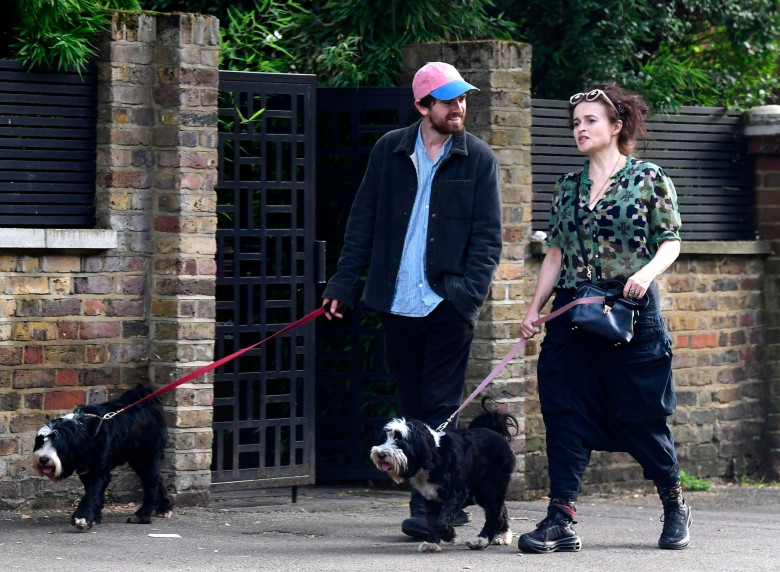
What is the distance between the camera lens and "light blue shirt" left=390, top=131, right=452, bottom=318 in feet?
22.1

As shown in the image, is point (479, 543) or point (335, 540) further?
point (335, 540)

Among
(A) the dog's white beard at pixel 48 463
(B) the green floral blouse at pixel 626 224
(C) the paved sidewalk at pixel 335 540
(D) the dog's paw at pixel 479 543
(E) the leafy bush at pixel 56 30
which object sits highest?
(E) the leafy bush at pixel 56 30

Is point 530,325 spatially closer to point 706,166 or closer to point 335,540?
point 335,540

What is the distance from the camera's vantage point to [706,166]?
→ 9969 millimetres

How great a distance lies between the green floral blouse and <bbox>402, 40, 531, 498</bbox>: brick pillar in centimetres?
192

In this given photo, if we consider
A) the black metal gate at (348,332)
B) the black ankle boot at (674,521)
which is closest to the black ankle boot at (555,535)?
the black ankle boot at (674,521)

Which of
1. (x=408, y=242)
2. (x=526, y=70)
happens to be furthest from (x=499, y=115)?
(x=408, y=242)

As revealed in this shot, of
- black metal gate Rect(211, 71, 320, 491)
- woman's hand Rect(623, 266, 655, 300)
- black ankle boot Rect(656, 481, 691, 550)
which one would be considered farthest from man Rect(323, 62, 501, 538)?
black metal gate Rect(211, 71, 320, 491)

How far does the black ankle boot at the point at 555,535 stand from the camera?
6.49 metres

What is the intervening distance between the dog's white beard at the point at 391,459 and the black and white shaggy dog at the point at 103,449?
1525 millimetres

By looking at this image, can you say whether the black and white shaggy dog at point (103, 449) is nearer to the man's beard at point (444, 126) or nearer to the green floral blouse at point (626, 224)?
the man's beard at point (444, 126)

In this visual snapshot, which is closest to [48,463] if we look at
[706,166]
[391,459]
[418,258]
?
[391,459]

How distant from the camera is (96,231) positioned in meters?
7.59

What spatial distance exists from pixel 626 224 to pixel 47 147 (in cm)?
312
